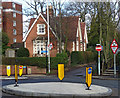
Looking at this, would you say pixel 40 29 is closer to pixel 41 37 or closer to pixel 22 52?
pixel 41 37

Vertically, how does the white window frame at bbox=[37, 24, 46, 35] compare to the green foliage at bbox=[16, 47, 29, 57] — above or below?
above

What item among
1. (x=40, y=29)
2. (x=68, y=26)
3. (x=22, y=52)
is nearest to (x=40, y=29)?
(x=40, y=29)

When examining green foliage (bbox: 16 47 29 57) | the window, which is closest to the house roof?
the window

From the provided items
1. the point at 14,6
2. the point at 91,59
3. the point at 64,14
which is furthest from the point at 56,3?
the point at 14,6

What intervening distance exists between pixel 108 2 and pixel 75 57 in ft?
45.5

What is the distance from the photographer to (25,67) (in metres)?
26.8

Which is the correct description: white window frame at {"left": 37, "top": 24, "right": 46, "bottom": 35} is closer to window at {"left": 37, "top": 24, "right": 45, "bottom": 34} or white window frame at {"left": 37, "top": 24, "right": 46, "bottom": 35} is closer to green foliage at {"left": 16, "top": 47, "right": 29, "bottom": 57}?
window at {"left": 37, "top": 24, "right": 45, "bottom": 34}

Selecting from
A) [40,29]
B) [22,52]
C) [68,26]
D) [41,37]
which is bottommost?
[22,52]

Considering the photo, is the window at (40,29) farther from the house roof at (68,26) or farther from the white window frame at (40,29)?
the house roof at (68,26)

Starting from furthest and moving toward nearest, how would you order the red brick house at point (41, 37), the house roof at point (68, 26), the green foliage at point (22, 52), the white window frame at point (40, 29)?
the white window frame at point (40, 29)
the red brick house at point (41, 37)
the green foliage at point (22, 52)
the house roof at point (68, 26)

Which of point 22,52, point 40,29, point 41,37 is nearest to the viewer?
point 22,52

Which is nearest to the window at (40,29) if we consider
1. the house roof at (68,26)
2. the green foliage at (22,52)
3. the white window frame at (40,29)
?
the white window frame at (40,29)

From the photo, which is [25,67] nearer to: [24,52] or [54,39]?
[24,52]

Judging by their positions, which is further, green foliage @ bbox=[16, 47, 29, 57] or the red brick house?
the red brick house
